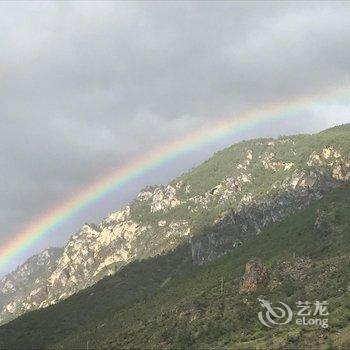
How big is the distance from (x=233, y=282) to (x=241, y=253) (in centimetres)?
6729

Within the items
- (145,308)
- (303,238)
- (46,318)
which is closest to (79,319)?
(46,318)

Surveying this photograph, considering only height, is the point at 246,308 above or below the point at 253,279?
below

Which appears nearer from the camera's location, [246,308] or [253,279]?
[246,308]

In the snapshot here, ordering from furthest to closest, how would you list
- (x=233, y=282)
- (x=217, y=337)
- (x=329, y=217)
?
(x=329, y=217) < (x=233, y=282) < (x=217, y=337)

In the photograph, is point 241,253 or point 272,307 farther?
point 241,253

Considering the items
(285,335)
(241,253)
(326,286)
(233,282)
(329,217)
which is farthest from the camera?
(241,253)

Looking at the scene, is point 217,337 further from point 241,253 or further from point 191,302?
point 241,253

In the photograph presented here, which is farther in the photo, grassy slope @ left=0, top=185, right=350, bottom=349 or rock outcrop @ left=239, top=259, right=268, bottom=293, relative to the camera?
rock outcrop @ left=239, top=259, right=268, bottom=293

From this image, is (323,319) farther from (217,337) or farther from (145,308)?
(145,308)

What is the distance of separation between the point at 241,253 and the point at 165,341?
3917 inches

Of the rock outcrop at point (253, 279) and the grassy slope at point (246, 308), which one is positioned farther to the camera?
the rock outcrop at point (253, 279)

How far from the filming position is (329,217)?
14900cm

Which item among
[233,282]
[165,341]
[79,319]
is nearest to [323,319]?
[165,341]

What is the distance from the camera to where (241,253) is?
175m
